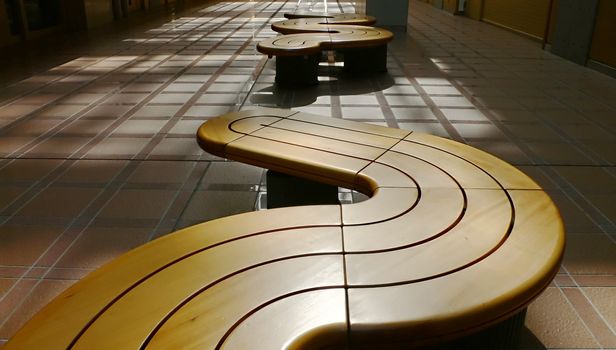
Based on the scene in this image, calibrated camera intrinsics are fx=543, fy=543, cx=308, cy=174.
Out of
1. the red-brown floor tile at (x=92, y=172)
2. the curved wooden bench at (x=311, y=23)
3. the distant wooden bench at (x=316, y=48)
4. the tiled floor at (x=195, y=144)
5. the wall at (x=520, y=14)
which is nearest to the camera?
the tiled floor at (x=195, y=144)

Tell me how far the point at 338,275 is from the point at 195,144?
105 inches

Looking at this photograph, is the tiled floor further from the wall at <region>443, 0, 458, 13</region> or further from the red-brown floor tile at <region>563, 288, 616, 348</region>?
the wall at <region>443, 0, 458, 13</region>

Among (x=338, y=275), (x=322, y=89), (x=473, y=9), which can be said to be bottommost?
(x=322, y=89)

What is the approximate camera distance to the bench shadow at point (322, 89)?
16.5ft

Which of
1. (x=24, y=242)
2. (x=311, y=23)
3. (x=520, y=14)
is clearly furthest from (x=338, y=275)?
(x=520, y=14)

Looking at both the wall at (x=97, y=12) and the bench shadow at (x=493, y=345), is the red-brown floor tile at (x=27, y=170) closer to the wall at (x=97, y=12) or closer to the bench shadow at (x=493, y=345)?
the bench shadow at (x=493, y=345)

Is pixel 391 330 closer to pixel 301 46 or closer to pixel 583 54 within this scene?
pixel 301 46

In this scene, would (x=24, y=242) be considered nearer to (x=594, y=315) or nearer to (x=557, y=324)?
(x=557, y=324)

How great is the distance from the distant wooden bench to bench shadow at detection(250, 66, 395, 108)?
0.35 feet

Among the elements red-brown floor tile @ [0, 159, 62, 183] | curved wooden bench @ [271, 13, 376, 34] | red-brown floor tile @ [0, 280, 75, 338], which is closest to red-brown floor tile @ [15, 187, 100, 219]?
red-brown floor tile @ [0, 159, 62, 183]

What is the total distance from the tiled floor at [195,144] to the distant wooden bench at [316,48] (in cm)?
23

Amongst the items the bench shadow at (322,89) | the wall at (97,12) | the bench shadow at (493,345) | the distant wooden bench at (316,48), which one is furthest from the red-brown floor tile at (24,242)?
the wall at (97,12)

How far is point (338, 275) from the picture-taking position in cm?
138

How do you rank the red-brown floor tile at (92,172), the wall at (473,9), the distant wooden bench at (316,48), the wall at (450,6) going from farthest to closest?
the wall at (450,6), the wall at (473,9), the distant wooden bench at (316,48), the red-brown floor tile at (92,172)
